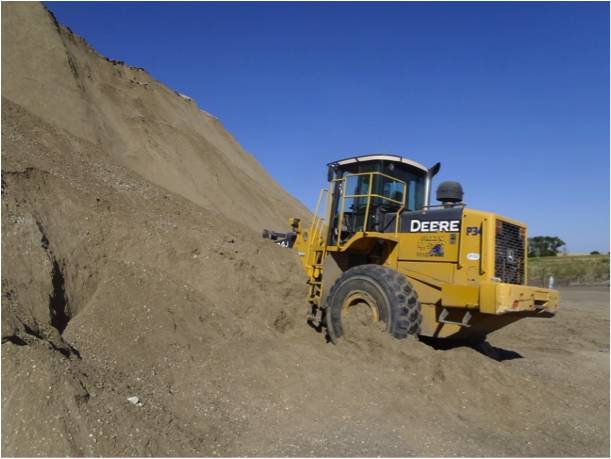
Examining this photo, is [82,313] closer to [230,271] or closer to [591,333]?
[230,271]

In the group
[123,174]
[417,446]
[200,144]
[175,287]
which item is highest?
[200,144]

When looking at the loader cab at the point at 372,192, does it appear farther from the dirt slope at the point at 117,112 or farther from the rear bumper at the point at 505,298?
the dirt slope at the point at 117,112

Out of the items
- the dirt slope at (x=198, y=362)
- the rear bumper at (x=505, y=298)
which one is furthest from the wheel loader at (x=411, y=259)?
the dirt slope at (x=198, y=362)

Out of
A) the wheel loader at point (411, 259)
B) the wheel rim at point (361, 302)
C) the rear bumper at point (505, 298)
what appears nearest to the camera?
the rear bumper at point (505, 298)

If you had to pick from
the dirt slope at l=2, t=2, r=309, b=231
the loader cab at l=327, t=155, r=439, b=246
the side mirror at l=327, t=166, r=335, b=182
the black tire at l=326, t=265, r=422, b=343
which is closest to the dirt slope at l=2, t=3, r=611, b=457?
the black tire at l=326, t=265, r=422, b=343

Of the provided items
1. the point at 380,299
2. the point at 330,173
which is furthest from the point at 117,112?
the point at 380,299

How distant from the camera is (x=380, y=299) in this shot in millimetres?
7625

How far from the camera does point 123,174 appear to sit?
35.2 ft

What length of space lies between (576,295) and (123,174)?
761 inches

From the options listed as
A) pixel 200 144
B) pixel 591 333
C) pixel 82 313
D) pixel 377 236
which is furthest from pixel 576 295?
pixel 82 313

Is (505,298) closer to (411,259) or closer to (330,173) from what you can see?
(411,259)

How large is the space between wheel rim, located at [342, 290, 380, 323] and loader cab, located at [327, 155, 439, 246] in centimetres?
110

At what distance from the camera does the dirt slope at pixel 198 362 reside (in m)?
4.39

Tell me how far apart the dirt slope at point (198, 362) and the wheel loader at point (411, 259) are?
16.9 inches
